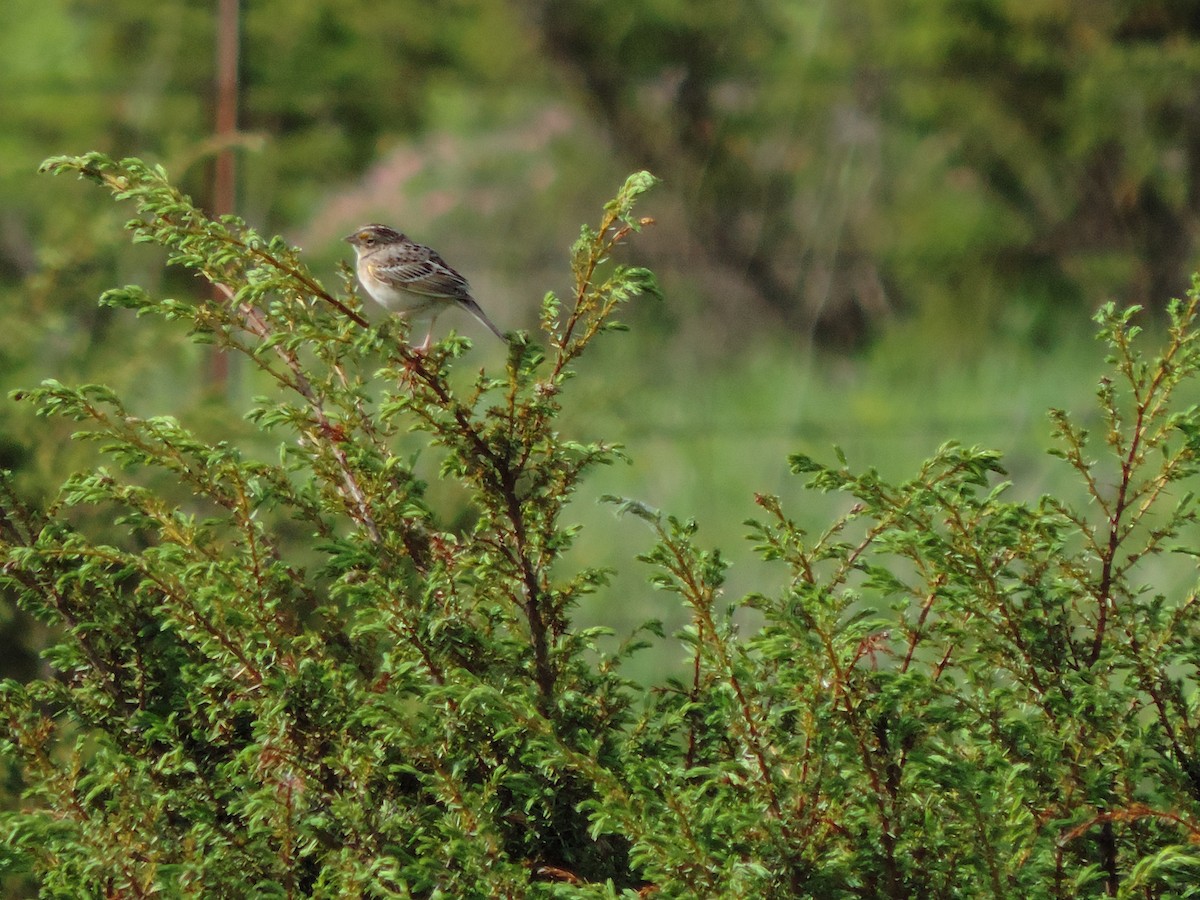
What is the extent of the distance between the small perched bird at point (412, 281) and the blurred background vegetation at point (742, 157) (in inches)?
183

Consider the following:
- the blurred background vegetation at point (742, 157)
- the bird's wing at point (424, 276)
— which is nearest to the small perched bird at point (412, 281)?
the bird's wing at point (424, 276)

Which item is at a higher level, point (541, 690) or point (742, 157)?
point (742, 157)

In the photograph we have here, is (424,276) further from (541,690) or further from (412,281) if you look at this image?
(541,690)

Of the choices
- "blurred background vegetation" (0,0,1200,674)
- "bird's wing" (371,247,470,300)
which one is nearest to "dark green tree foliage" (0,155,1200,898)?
"bird's wing" (371,247,470,300)

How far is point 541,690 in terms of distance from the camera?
200 centimetres

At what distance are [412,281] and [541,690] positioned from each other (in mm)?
2497

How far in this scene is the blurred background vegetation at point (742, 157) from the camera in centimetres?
1059

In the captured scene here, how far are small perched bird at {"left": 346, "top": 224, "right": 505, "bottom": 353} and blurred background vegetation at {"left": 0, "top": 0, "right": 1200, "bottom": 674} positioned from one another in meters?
4.64

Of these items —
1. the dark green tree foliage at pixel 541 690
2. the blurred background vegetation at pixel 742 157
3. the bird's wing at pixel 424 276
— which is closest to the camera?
the dark green tree foliage at pixel 541 690

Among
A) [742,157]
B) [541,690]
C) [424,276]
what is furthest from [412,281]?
[742,157]

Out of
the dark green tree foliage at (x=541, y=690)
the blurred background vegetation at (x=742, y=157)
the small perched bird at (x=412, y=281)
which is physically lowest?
the dark green tree foliage at (x=541, y=690)

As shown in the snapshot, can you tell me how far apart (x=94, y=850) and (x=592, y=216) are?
1031 cm

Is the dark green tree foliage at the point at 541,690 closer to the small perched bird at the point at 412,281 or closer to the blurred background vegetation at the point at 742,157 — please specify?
the small perched bird at the point at 412,281

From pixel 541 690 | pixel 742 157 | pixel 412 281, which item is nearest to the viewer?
pixel 541 690
